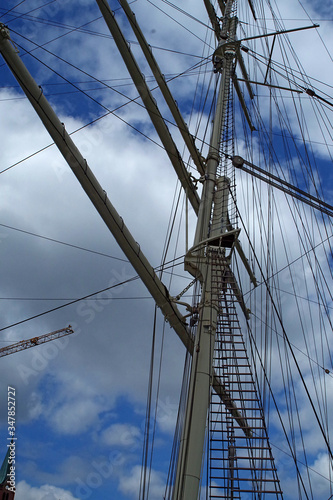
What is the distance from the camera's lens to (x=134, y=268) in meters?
10.5

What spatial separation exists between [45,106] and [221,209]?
17.1ft

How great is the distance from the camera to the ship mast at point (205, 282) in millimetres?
8942

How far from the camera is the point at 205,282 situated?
36.6 feet

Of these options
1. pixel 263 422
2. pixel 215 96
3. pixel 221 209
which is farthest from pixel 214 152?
pixel 263 422

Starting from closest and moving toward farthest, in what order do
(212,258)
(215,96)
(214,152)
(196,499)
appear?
(196,499)
(212,258)
(214,152)
(215,96)

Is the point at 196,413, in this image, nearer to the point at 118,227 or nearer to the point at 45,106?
the point at 118,227

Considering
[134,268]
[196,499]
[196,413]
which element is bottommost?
[196,499]

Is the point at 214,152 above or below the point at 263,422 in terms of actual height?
above

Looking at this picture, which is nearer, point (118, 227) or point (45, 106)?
point (45, 106)

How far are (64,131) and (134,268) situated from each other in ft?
10.2

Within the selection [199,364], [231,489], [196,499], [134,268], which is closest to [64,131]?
[134,268]

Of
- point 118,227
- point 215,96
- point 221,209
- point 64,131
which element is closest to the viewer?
point 64,131

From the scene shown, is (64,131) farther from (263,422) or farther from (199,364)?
(263,422)

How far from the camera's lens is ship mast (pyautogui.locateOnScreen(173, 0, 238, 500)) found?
8942 millimetres
